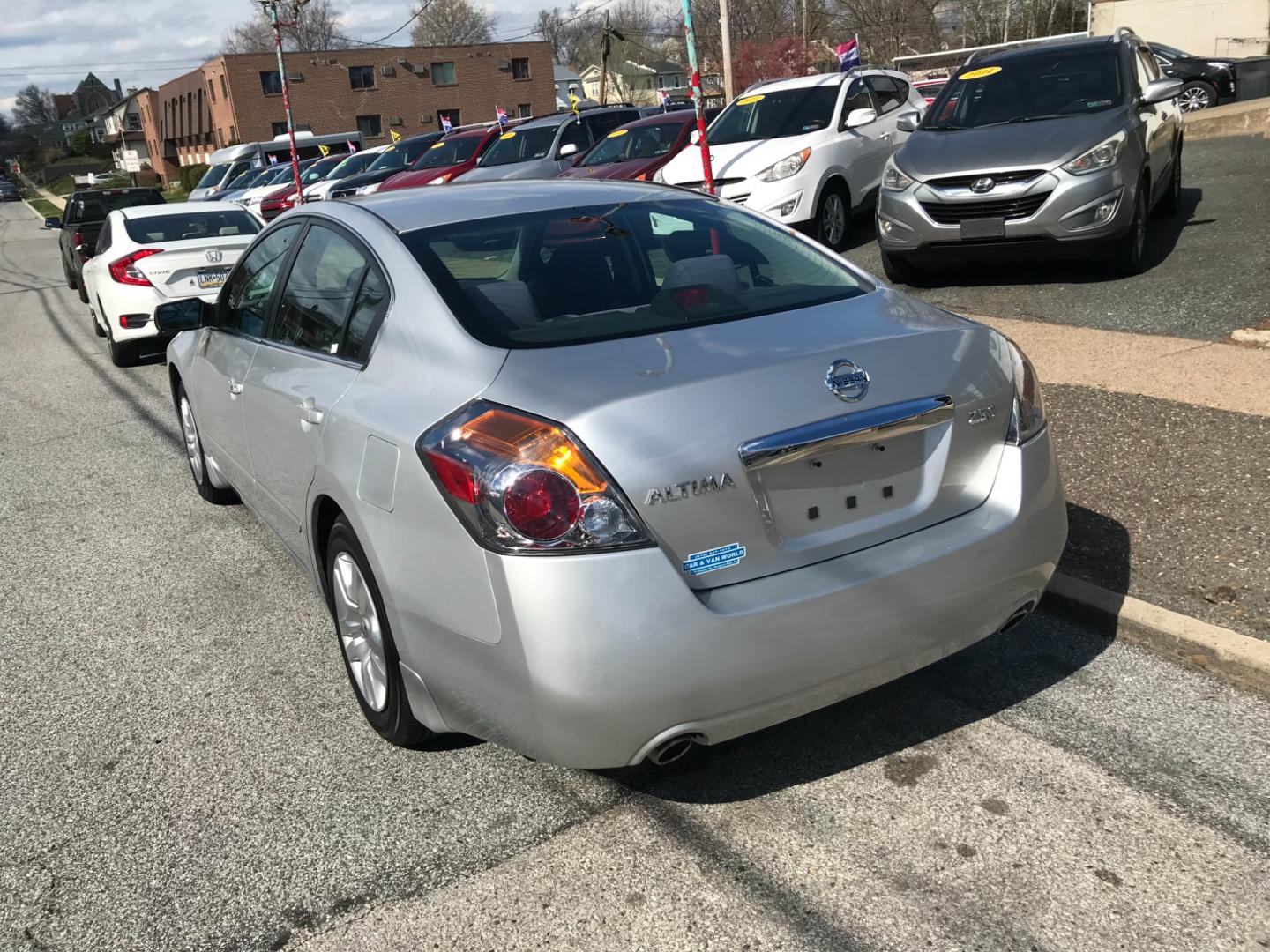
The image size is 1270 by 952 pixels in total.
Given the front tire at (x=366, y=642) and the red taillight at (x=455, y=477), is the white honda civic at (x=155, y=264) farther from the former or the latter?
the red taillight at (x=455, y=477)

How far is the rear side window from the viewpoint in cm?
378

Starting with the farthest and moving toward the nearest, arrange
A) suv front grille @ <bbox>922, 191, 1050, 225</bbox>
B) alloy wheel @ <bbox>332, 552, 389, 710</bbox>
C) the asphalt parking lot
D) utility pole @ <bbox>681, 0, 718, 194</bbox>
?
utility pole @ <bbox>681, 0, 718, 194</bbox>, suv front grille @ <bbox>922, 191, 1050, 225</bbox>, the asphalt parking lot, alloy wheel @ <bbox>332, 552, 389, 710</bbox>

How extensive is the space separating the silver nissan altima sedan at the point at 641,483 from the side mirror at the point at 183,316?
1.85 metres

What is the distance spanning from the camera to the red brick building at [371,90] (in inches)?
2630

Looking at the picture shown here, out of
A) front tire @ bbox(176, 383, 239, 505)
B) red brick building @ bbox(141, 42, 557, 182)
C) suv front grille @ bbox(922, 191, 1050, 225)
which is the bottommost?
front tire @ bbox(176, 383, 239, 505)

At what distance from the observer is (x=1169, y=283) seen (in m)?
8.85

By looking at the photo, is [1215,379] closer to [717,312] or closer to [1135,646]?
[1135,646]

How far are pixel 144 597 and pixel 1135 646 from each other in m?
4.06

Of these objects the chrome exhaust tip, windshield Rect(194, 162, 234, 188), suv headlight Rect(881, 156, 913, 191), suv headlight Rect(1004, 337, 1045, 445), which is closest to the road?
the chrome exhaust tip

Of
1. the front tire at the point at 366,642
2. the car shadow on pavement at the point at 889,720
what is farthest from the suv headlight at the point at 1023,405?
the front tire at the point at 366,642

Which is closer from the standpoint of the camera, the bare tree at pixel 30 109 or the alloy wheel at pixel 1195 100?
the alloy wheel at pixel 1195 100

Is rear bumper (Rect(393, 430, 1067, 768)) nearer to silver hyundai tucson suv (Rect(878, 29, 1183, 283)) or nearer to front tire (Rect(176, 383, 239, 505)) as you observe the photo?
front tire (Rect(176, 383, 239, 505))

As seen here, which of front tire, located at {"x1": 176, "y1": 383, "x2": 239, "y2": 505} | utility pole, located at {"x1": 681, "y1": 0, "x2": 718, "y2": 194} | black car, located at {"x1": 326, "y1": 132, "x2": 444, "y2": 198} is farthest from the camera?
black car, located at {"x1": 326, "y1": 132, "x2": 444, "y2": 198}

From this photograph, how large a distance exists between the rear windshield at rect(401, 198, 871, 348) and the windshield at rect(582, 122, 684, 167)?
36.3 feet
